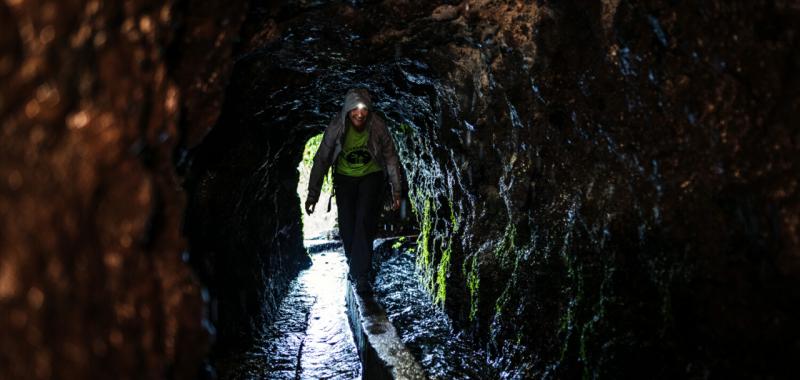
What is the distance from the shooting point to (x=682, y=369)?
7.35 feet

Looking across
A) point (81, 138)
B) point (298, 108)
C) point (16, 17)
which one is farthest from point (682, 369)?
point (298, 108)

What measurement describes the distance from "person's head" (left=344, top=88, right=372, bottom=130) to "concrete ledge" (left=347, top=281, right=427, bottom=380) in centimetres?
193

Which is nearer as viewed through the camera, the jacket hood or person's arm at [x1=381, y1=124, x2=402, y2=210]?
the jacket hood

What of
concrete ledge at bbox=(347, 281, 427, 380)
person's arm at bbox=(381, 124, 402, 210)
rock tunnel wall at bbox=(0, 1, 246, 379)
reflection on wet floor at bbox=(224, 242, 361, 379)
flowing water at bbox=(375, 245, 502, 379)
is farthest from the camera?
person's arm at bbox=(381, 124, 402, 210)

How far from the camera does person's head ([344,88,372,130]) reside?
4.75 m

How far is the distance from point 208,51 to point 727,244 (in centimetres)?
250

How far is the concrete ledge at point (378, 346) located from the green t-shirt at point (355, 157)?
1.41 meters

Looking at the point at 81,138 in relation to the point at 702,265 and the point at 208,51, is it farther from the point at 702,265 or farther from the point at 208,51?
the point at 702,265

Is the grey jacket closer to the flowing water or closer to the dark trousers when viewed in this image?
the dark trousers

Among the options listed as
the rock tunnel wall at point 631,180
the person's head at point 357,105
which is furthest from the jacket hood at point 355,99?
the rock tunnel wall at point 631,180

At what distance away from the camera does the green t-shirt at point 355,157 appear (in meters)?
5.10

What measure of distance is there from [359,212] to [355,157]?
23.8 inches

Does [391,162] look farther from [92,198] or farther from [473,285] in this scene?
[92,198]

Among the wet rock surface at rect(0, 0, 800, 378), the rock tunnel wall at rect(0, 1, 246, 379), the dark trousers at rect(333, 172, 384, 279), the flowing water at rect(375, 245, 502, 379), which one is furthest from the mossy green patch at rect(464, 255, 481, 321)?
the rock tunnel wall at rect(0, 1, 246, 379)
